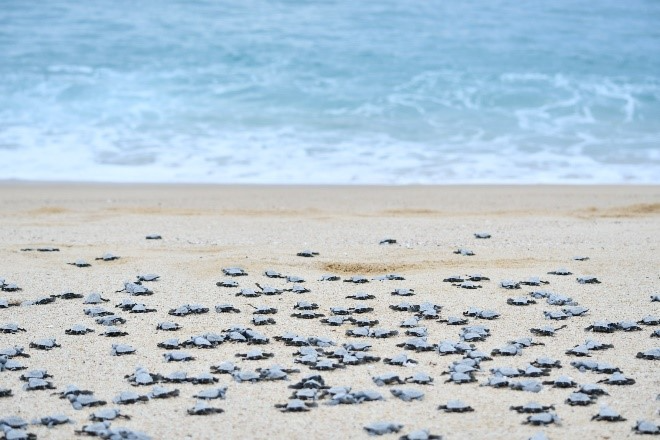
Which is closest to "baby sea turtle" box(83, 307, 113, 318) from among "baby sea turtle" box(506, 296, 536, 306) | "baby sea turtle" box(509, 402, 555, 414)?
"baby sea turtle" box(506, 296, 536, 306)

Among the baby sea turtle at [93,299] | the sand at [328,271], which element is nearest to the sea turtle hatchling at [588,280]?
the sand at [328,271]

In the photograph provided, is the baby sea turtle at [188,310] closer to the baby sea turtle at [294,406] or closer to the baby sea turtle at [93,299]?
the baby sea turtle at [93,299]

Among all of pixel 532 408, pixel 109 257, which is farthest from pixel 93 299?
pixel 532 408

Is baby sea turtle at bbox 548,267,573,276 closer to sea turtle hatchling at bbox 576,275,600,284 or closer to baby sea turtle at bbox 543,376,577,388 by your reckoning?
sea turtle hatchling at bbox 576,275,600,284

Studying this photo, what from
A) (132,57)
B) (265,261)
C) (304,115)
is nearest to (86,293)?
(265,261)

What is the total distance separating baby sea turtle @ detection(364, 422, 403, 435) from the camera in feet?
14.7

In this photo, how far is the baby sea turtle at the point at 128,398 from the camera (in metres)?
4.84

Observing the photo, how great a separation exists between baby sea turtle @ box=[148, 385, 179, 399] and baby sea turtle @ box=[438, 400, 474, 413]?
153cm

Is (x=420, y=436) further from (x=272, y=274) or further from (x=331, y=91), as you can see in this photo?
(x=331, y=91)

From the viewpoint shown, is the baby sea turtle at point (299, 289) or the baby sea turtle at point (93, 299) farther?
the baby sea turtle at point (299, 289)

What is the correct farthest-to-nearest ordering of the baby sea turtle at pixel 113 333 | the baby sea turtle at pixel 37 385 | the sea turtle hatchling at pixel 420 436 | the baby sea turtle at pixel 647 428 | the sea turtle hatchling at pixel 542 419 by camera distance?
the baby sea turtle at pixel 113 333
the baby sea turtle at pixel 37 385
the sea turtle hatchling at pixel 542 419
the baby sea turtle at pixel 647 428
the sea turtle hatchling at pixel 420 436

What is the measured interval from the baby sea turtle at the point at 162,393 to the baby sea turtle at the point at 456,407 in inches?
60.3

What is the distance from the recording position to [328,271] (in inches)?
304

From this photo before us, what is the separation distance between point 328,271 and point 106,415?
3.42 meters
